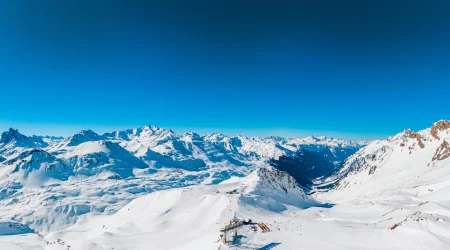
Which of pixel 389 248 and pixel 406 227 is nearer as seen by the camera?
pixel 389 248

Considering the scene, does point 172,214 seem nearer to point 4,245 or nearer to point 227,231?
point 4,245

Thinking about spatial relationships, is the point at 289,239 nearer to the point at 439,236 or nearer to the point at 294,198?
the point at 439,236

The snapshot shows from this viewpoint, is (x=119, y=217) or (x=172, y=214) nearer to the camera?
(x=172, y=214)

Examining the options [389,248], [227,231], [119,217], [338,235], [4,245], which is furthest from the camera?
[119,217]

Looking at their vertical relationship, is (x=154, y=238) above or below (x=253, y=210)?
below

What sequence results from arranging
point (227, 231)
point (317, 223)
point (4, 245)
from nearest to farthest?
point (227, 231) < point (317, 223) < point (4, 245)

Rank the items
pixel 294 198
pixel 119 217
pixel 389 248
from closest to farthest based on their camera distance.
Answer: pixel 389 248 → pixel 119 217 → pixel 294 198

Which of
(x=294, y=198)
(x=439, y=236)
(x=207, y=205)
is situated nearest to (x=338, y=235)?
(x=439, y=236)

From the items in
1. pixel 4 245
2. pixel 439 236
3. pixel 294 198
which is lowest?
pixel 4 245

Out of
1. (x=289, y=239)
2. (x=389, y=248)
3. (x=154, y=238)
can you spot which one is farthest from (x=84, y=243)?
(x=389, y=248)
